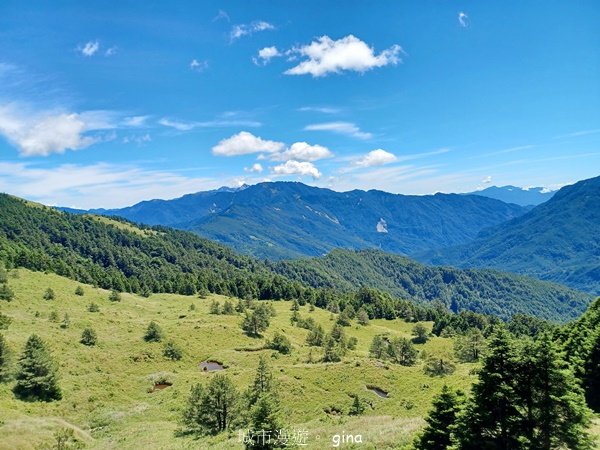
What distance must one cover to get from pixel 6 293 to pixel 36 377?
2298 inches

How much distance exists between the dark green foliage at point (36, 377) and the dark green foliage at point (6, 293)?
52951mm

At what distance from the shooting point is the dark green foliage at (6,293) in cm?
10816

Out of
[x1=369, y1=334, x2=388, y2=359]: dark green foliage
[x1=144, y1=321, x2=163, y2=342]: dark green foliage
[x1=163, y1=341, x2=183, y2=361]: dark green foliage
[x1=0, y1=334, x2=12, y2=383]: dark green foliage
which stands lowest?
[x1=369, y1=334, x2=388, y2=359]: dark green foliage

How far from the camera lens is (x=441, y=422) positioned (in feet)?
97.8

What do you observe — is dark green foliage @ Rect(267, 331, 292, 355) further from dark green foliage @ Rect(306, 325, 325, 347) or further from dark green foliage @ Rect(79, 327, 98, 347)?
dark green foliage @ Rect(79, 327, 98, 347)

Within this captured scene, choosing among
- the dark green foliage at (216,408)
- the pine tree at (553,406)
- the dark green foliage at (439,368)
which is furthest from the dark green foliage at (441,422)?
the dark green foliage at (439,368)

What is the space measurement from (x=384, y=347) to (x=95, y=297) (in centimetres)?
9993

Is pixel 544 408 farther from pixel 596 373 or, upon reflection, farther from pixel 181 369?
pixel 181 369

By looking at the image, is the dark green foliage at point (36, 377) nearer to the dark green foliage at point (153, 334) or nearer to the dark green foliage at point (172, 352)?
the dark green foliage at point (172, 352)

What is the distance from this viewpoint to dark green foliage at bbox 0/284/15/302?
108162 mm

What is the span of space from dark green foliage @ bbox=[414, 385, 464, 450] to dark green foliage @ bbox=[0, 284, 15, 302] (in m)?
118

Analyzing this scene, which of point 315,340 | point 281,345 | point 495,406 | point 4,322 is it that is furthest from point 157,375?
point 495,406

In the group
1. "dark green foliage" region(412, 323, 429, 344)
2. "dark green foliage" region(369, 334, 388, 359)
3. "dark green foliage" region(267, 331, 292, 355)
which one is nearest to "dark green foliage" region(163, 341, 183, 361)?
"dark green foliage" region(267, 331, 292, 355)

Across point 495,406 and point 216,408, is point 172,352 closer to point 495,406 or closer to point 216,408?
point 216,408
